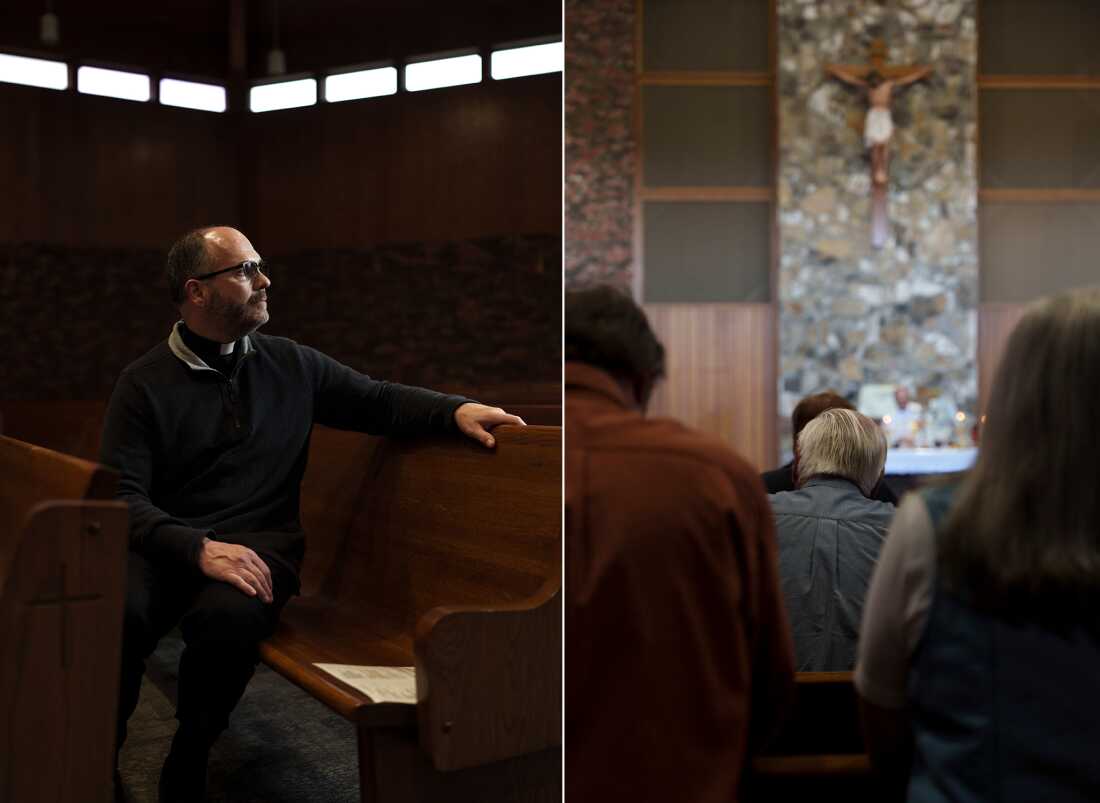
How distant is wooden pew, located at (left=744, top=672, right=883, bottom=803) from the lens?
0.89 metres

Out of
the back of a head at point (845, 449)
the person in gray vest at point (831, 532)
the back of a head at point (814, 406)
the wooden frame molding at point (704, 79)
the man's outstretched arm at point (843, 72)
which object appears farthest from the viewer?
the wooden frame molding at point (704, 79)

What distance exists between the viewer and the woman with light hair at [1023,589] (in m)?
0.74

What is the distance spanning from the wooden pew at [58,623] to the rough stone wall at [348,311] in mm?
94

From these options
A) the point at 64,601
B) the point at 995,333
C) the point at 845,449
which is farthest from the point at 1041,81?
the point at 64,601

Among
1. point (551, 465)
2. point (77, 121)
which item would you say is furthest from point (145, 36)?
point (551, 465)

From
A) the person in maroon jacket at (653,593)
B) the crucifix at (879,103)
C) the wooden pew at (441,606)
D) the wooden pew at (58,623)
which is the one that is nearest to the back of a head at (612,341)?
the person in maroon jacket at (653,593)

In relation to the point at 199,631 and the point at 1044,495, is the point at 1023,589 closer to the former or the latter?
the point at 1044,495

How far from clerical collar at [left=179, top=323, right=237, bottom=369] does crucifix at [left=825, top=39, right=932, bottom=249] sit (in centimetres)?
100

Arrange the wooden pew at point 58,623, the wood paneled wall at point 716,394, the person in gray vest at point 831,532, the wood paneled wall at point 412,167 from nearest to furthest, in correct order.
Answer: the wooden pew at point 58,623 < the wood paneled wall at point 412,167 < the wood paneled wall at point 716,394 < the person in gray vest at point 831,532

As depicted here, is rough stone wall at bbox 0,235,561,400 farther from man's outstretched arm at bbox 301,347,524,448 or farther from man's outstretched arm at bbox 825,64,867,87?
man's outstretched arm at bbox 825,64,867,87

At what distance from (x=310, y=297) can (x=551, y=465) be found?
331 mm

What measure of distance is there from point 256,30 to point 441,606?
0.61 meters

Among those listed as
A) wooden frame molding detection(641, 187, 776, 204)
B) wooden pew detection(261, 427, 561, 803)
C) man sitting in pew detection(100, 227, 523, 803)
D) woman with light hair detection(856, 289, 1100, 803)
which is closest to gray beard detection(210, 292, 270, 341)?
man sitting in pew detection(100, 227, 523, 803)

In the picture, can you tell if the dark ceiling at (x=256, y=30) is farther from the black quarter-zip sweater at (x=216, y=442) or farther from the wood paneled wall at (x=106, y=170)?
the black quarter-zip sweater at (x=216, y=442)
